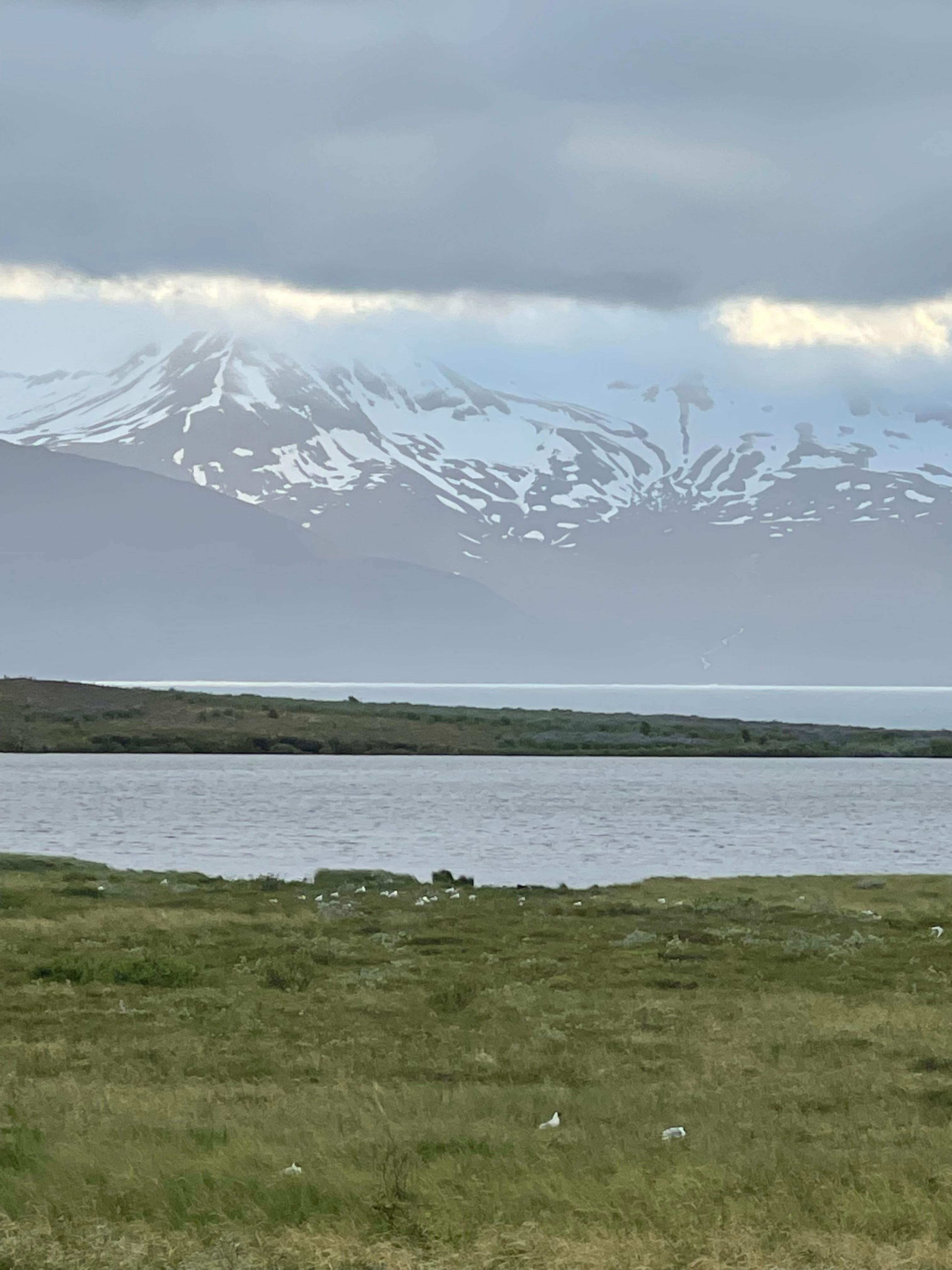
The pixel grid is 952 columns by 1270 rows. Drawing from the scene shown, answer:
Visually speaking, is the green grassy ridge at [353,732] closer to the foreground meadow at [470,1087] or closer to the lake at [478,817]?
the lake at [478,817]

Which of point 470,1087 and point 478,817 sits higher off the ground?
point 470,1087

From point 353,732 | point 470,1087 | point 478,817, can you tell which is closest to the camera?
point 470,1087

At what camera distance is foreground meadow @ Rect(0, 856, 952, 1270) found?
43.6 ft

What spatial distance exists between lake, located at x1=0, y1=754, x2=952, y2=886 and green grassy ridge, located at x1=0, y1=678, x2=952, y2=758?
114 inches

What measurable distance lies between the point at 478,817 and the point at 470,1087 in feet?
247

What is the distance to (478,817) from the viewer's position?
9531cm

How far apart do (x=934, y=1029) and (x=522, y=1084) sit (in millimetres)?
7299

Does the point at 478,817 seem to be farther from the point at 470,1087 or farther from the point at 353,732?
the point at 470,1087

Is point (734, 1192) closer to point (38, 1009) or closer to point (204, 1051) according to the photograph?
point (204, 1051)

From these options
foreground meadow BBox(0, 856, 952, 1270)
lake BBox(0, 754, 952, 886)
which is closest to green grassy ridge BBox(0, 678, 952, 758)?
lake BBox(0, 754, 952, 886)

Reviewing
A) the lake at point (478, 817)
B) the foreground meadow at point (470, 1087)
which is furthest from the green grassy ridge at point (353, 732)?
the foreground meadow at point (470, 1087)

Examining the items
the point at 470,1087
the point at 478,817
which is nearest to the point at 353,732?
the point at 478,817

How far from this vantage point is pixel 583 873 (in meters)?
63.3

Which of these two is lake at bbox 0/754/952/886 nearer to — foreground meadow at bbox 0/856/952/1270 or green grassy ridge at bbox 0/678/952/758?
green grassy ridge at bbox 0/678/952/758
